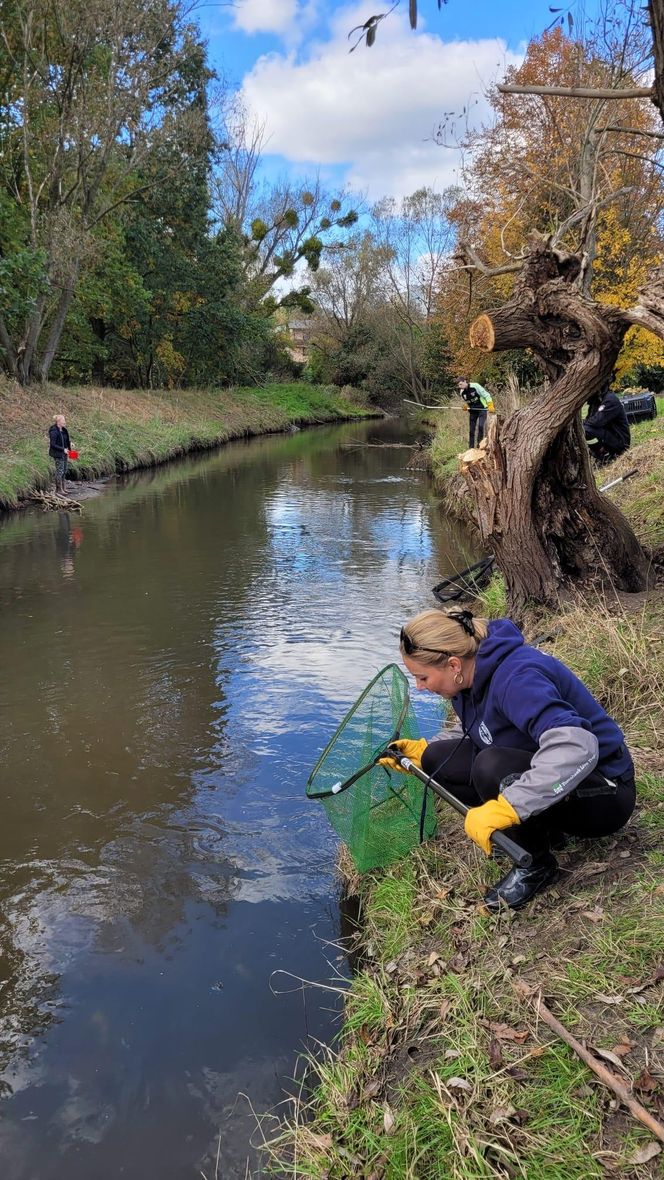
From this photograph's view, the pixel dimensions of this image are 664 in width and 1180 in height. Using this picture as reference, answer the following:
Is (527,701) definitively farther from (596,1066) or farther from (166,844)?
(166,844)

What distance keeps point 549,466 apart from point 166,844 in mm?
3926

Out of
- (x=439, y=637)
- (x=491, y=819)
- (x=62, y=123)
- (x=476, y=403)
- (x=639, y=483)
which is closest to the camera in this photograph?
(x=491, y=819)

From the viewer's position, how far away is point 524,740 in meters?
2.92

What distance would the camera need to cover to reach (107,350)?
94.6 ft

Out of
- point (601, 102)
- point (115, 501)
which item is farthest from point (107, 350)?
point (601, 102)

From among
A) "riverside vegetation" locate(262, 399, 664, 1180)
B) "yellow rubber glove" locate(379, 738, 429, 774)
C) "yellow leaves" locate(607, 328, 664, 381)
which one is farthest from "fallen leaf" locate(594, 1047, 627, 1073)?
"yellow leaves" locate(607, 328, 664, 381)

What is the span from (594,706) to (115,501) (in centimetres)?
1451

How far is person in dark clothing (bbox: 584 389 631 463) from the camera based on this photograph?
30.7 feet

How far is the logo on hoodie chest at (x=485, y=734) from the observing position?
3000mm

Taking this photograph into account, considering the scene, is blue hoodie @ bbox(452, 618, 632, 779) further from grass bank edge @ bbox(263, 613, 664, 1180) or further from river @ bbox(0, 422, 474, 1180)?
river @ bbox(0, 422, 474, 1180)

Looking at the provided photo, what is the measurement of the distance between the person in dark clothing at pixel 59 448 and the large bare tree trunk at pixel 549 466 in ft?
38.1

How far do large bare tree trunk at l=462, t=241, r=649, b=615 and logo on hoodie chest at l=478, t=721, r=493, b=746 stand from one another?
320cm

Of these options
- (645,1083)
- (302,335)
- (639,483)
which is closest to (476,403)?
(639,483)

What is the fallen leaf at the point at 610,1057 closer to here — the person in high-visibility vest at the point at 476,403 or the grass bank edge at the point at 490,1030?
the grass bank edge at the point at 490,1030
